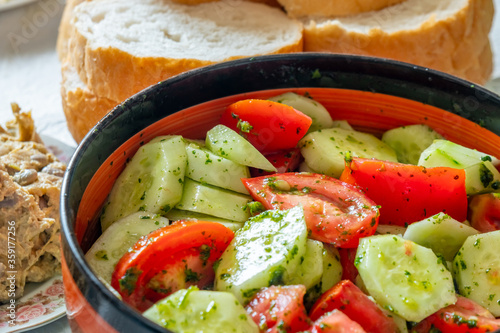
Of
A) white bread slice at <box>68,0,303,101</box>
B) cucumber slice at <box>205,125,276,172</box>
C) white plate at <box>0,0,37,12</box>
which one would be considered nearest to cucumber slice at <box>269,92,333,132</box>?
cucumber slice at <box>205,125,276,172</box>

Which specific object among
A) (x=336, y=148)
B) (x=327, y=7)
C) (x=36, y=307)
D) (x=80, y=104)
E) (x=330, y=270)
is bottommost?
(x=36, y=307)

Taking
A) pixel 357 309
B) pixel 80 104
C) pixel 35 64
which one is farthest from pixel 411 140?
pixel 35 64

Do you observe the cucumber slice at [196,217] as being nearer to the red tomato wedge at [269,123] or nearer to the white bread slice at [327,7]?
the red tomato wedge at [269,123]

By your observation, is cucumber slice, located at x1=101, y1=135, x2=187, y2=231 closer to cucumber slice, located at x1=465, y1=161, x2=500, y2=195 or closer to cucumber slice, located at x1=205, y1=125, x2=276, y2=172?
cucumber slice, located at x1=205, y1=125, x2=276, y2=172

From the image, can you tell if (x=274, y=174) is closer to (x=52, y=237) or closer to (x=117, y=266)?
(x=117, y=266)

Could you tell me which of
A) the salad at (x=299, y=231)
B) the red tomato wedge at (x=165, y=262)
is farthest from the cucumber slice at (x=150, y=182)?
the red tomato wedge at (x=165, y=262)

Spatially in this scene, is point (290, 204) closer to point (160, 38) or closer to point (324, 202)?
point (324, 202)
